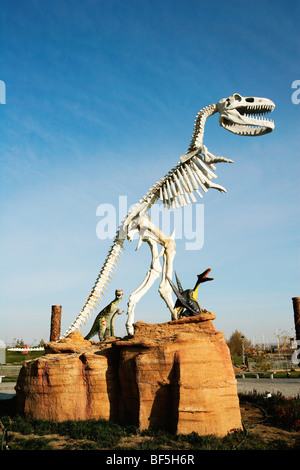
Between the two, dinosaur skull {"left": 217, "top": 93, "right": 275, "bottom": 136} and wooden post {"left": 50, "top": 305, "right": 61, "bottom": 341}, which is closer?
dinosaur skull {"left": 217, "top": 93, "right": 275, "bottom": 136}

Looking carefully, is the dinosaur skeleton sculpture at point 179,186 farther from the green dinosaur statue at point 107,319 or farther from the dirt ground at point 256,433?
the dirt ground at point 256,433

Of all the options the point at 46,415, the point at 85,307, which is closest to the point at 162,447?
the point at 46,415

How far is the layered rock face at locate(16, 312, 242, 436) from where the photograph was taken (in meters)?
7.34

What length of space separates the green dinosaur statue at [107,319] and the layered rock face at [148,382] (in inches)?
86.1

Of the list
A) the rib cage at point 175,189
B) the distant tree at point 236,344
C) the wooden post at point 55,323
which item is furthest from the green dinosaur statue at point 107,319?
the distant tree at point 236,344

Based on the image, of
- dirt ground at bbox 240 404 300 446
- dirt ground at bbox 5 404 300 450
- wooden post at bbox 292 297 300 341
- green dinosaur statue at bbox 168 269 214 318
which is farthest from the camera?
wooden post at bbox 292 297 300 341

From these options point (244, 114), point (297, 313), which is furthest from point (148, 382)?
point (297, 313)

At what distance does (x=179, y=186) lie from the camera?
11.0 m

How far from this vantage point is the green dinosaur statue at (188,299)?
972cm

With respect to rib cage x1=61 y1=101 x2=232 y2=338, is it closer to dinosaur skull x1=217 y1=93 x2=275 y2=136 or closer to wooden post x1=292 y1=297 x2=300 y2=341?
dinosaur skull x1=217 y1=93 x2=275 y2=136

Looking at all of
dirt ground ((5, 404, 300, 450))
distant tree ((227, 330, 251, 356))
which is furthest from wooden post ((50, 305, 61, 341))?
distant tree ((227, 330, 251, 356))

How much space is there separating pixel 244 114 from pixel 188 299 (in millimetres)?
6563

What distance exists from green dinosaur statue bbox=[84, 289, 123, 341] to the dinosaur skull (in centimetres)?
Answer: 715

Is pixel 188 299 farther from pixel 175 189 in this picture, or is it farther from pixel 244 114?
→ pixel 244 114
